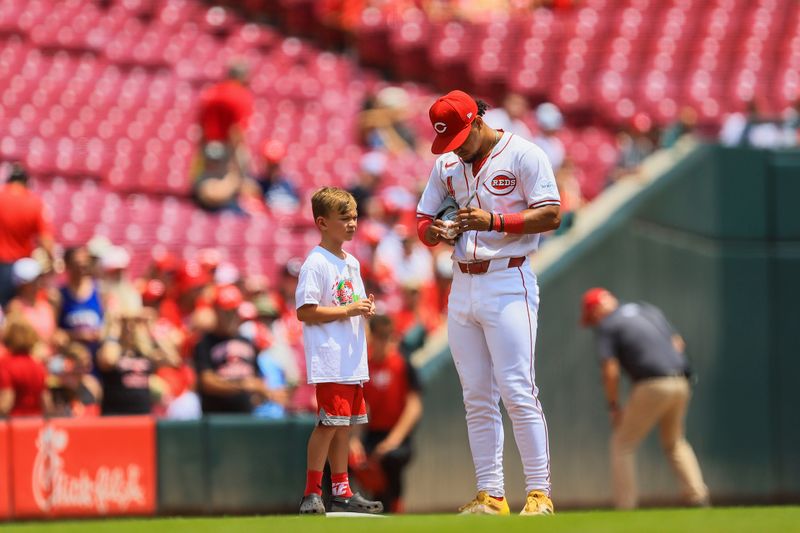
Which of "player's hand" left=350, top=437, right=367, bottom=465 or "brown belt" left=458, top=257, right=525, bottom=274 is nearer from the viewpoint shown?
"brown belt" left=458, top=257, right=525, bottom=274

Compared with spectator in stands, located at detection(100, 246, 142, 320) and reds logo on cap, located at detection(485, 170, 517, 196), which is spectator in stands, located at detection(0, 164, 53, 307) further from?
reds logo on cap, located at detection(485, 170, 517, 196)

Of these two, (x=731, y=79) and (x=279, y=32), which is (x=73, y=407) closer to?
(x=731, y=79)

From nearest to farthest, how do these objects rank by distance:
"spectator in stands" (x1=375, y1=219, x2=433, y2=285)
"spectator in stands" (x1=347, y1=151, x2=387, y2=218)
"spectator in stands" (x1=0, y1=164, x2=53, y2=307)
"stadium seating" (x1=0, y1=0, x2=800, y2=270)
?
"spectator in stands" (x1=0, y1=164, x2=53, y2=307) → "spectator in stands" (x1=375, y1=219, x2=433, y2=285) → "spectator in stands" (x1=347, y1=151, x2=387, y2=218) → "stadium seating" (x1=0, y1=0, x2=800, y2=270)

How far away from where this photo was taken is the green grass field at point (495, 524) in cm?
482

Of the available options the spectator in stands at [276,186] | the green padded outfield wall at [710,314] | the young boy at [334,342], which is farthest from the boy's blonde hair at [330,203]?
the spectator in stands at [276,186]

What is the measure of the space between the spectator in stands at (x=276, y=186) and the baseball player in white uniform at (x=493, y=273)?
24.6 ft

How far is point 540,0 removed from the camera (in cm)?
1902

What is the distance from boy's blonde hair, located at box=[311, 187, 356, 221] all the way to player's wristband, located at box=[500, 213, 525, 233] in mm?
602

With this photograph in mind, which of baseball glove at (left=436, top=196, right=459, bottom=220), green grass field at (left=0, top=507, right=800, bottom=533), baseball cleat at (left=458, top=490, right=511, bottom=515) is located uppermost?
baseball glove at (left=436, top=196, right=459, bottom=220)

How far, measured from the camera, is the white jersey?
223 inches

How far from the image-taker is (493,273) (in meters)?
5.67

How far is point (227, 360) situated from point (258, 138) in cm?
716

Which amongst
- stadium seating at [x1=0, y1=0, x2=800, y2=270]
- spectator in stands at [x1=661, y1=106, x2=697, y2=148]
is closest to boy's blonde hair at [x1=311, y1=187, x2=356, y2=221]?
spectator in stands at [x1=661, y1=106, x2=697, y2=148]

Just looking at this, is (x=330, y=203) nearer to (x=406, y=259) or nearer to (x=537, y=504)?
(x=537, y=504)
